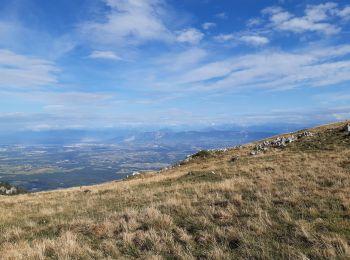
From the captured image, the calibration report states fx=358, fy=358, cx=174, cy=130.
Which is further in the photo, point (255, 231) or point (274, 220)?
point (274, 220)

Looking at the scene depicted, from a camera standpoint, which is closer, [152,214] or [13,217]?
[152,214]

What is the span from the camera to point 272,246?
9805 millimetres

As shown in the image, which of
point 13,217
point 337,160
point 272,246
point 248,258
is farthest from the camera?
point 337,160

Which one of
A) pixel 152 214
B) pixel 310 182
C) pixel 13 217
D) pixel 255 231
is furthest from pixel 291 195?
pixel 13 217

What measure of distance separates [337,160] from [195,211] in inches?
614

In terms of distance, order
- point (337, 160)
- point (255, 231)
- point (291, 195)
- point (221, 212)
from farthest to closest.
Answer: point (337, 160) < point (291, 195) < point (221, 212) < point (255, 231)

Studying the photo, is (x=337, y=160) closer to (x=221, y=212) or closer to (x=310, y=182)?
(x=310, y=182)

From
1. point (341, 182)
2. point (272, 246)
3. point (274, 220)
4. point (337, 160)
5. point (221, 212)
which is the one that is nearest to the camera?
point (272, 246)

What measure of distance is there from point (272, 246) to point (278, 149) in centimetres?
3156

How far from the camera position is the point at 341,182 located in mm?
17688

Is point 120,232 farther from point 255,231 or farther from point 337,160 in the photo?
point 337,160

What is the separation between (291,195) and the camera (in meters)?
15.3

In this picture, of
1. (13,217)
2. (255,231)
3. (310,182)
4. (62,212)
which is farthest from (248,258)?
(13,217)

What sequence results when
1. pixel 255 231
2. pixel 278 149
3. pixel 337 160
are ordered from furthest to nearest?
pixel 278 149 → pixel 337 160 → pixel 255 231
